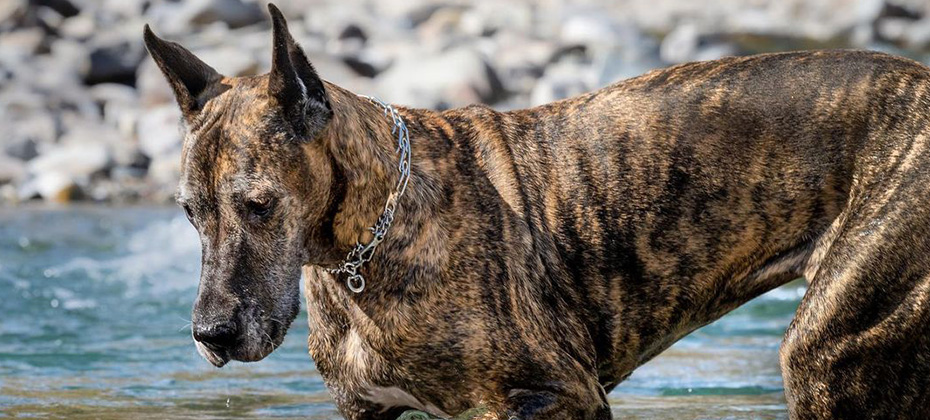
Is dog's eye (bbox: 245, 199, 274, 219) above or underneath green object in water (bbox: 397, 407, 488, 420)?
above

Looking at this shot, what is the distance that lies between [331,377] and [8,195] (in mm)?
11753

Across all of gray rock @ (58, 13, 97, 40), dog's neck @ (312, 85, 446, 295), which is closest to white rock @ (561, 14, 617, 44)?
gray rock @ (58, 13, 97, 40)

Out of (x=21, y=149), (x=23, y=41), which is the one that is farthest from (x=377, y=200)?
(x=23, y=41)

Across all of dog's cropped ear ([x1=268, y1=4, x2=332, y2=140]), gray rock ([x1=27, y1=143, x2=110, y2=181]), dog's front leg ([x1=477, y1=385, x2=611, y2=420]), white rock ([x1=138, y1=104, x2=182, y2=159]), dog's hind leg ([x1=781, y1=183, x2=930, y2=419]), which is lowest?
white rock ([x1=138, y1=104, x2=182, y2=159])

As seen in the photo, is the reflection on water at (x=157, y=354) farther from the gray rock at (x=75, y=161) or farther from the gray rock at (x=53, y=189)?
the gray rock at (x=75, y=161)

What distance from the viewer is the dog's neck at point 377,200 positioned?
14.3 feet

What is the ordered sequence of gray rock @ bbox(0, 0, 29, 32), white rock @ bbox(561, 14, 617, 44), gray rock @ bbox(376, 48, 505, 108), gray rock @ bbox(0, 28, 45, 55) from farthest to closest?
gray rock @ bbox(0, 0, 29, 32) < white rock @ bbox(561, 14, 617, 44) < gray rock @ bbox(0, 28, 45, 55) < gray rock @ bbox(376, 48, 505, 108)

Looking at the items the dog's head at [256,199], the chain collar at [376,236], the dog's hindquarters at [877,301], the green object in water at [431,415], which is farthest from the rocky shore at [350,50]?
the dog's hindquarters at [877,301]

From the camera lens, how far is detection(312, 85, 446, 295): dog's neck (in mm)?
4352

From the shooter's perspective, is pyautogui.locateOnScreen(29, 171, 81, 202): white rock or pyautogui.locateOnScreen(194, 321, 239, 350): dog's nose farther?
pyautogui.locateOnScreen(29, 171, 81, 202): white rock

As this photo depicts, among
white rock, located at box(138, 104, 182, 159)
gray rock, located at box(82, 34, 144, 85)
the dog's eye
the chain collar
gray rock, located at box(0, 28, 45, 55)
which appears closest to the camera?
Answer: the dog's eye

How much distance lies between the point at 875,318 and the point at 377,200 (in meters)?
1.56

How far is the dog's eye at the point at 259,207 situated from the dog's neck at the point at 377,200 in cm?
27

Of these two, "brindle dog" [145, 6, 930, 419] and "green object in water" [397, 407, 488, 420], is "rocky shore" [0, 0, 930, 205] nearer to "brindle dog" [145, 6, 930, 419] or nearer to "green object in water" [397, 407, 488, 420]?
"green object in water" [397, 407, 488, 420]
